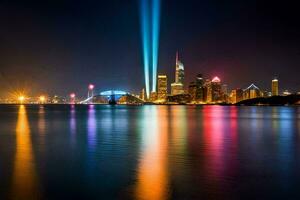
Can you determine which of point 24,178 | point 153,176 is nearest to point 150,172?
point 153,176

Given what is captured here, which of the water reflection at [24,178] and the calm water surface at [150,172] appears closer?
the water reflection at [24,178]

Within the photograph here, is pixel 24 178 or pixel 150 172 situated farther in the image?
pixel 150 172

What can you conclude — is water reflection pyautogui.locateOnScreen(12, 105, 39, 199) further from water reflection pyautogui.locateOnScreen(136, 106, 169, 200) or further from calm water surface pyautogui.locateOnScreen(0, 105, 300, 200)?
water reflection pyautogui.locateOnScreen(136, 106, 169, 200)

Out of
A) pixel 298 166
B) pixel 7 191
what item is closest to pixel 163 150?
pixel 298 166

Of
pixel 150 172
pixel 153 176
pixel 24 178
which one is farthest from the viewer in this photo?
pixel 150 172

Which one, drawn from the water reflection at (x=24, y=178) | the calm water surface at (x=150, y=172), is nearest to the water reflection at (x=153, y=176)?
the calm water surface at (x=150, y=172)

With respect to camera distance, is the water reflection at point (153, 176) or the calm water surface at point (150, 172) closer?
the water reflection at point (153, 176)

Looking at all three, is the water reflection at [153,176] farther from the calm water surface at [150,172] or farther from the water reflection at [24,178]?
the water reflection at [24,178]

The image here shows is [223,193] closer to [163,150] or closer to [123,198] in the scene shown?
[123,198]

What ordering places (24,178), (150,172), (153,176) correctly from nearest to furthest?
(24,178) < (153,176) < (150,172)

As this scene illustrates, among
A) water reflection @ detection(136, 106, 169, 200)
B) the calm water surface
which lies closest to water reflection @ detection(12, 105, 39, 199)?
the calm water surface

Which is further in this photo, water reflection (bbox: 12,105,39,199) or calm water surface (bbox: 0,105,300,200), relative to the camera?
calm water surface (bbox: 0,105,300,200)

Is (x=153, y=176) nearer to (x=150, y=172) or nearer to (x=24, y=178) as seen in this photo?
(x=150, y=172)

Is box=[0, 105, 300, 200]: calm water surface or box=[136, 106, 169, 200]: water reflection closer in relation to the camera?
box=[136, 106, 169, 200]: water reflection
